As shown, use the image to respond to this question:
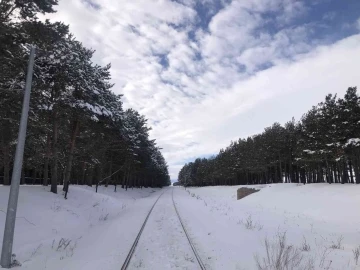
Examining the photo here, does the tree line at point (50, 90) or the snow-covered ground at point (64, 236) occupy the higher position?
the tree line at point (50, 90)

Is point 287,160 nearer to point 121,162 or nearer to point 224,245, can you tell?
point 121,162

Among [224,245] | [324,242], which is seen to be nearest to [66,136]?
[224,245]

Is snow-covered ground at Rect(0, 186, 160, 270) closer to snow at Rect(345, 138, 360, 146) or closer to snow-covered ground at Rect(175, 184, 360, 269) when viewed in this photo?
snow-covered ground at Rect(175, 184, 360, 269)

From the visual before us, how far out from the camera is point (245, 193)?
45875mm

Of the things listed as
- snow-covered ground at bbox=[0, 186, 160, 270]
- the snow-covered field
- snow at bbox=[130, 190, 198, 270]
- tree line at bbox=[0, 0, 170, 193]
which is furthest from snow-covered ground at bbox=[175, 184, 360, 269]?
tree line at bbox=[0, 0, 170, 193]

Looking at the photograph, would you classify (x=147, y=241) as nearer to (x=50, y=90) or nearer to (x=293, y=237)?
(x=293, y=237)

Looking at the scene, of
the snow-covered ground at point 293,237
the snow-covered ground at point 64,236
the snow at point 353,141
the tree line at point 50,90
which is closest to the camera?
the snow-covered ground at point 64,236

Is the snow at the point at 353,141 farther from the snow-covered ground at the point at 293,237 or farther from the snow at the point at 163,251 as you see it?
the snow at the point at 163,251

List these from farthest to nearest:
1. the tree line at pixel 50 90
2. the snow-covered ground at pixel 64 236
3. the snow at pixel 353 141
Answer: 1. the snow at pixel 353 141
2. the tree line at pixel 50 90
3. the snow-covered ground at pixel 64 236

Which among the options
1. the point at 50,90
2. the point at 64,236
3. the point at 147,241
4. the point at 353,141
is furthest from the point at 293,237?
the point at 353,141

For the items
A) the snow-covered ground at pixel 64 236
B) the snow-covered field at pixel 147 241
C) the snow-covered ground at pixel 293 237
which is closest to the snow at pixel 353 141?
the snow-covered ground at pixel 293 237

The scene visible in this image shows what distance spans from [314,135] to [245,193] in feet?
44.7

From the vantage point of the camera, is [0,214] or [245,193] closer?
[0,214]

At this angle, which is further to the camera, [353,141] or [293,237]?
[353,141]
